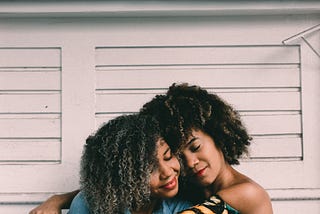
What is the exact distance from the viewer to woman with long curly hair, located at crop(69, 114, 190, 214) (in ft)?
7.53

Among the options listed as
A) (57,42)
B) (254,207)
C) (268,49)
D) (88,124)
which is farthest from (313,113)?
(57,42)

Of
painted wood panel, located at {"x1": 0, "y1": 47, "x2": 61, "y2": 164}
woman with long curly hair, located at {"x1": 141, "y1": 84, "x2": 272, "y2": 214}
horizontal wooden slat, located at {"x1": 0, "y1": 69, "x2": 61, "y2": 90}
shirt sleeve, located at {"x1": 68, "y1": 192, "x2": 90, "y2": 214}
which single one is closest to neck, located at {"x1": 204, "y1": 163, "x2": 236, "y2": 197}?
woman with long curly hair, located at {"x1": 141, "y1": 84, "x2": 272, "y2": 214}

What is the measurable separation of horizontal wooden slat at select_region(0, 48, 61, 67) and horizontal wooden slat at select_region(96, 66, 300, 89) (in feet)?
0.87

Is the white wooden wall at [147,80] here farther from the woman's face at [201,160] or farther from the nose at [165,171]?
the nose at [165,171]

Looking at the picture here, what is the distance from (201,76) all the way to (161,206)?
93cm

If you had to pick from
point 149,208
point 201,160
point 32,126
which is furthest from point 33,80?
point 201,160

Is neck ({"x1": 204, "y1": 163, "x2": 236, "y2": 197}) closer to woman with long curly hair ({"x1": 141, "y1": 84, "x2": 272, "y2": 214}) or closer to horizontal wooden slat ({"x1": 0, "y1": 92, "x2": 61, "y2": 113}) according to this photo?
woman with long curly hair ({"x1": 141, "y1": 84, "x2": 272, "y2": 214})

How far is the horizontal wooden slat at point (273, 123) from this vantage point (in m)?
3.20

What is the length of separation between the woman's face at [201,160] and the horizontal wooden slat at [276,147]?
2.43ft

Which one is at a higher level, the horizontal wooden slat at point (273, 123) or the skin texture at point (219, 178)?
the horizontal wooden slat at point (273, 123)

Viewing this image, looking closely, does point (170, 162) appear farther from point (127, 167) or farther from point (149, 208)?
point (149, 208)

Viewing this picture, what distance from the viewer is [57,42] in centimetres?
317

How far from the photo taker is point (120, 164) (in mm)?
2291

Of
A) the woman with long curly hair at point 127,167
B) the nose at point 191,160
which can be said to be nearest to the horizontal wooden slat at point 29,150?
the woman with long curly hair at point 127,167
